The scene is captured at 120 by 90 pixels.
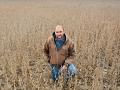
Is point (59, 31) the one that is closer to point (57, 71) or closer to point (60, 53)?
point (60, 53)

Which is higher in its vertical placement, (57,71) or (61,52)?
(61,52)

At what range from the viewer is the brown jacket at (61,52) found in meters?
5.47

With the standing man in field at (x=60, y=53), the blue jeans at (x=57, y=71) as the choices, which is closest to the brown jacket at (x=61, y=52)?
the standing man in field at (x=60, y=53)

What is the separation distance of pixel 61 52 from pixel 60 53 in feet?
0.11

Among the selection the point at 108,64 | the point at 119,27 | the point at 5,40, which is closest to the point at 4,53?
the point at 5,40

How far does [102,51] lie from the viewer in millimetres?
7422

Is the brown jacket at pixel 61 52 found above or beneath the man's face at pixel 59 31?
beneath

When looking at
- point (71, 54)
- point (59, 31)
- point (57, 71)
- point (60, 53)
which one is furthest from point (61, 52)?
point (59, 31)

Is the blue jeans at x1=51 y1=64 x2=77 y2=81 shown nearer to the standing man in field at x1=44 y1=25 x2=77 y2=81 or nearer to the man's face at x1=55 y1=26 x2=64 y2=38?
the standing man in field at x1=44 y1=25 x2=77 y2=81

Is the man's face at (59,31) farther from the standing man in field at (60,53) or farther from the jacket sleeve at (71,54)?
the jacket sleeve at (71,54)

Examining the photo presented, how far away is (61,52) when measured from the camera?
5539mm

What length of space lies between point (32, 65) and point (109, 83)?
1.97 m

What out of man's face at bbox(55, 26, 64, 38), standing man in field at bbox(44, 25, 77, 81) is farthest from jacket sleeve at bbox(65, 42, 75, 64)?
man's face at bbox(55, 26, 64, 38)

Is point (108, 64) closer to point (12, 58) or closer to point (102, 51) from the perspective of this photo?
point (102, 51)
